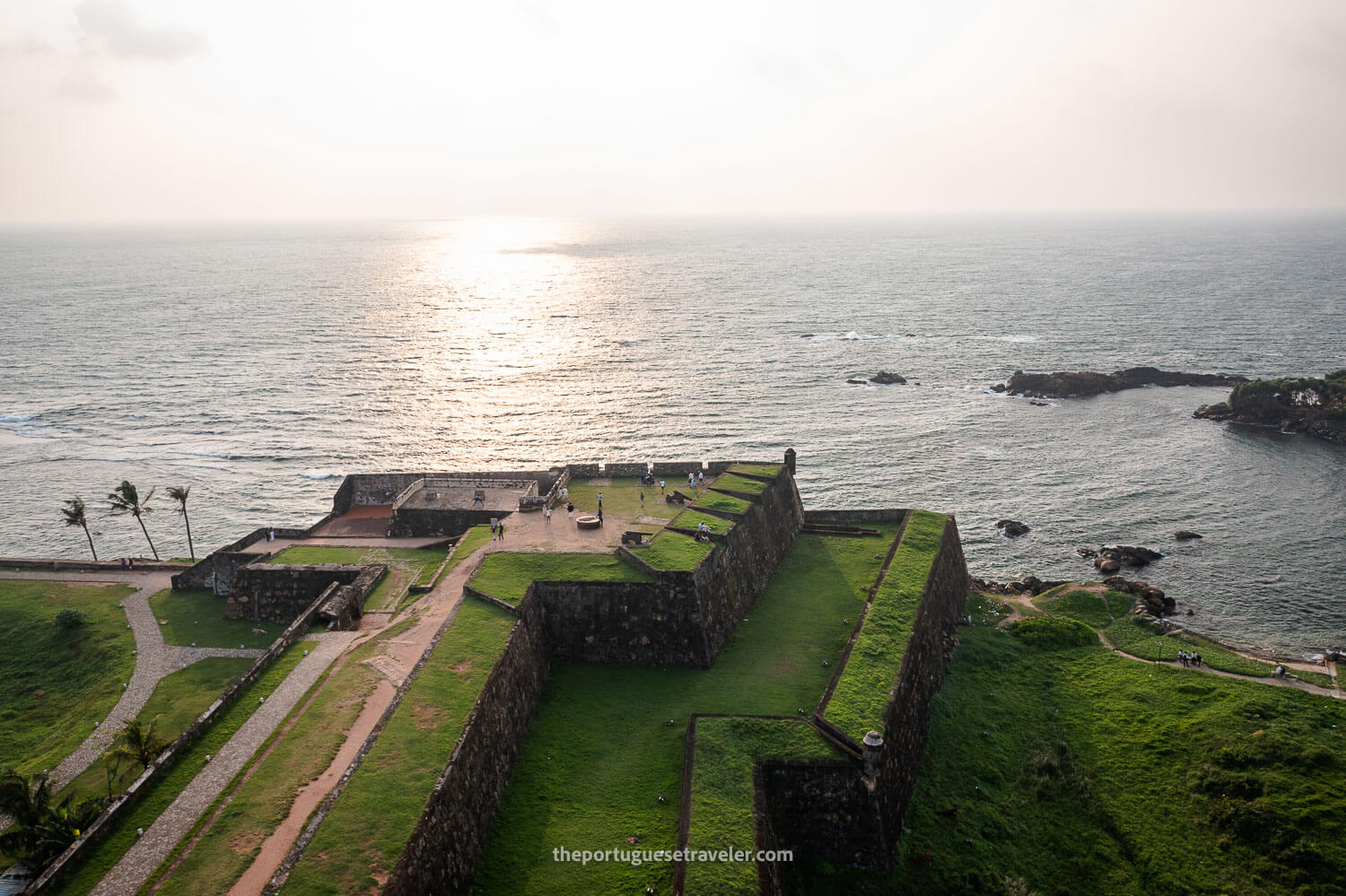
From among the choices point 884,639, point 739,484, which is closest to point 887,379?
point 739,484

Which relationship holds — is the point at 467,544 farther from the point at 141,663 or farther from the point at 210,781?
the point at 210,781

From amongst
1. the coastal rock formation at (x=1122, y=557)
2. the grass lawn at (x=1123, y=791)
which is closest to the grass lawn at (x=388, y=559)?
the grass lawn at (x=1123, y=791)

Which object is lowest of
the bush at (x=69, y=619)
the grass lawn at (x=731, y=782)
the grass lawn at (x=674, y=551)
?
the bush at (x=69, y=619)

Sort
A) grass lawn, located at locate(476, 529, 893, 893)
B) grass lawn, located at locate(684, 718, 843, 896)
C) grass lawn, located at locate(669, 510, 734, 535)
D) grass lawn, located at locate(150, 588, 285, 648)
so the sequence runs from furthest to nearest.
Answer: grass lawn, located at locate(150, 588, 285, 648)
grass lawn, located at locate(669, 510, 734, 535)
grass lawn, located at locate(476, 529, 893, 893)
grass lawn, located at locate(684, 718, 843, 896)

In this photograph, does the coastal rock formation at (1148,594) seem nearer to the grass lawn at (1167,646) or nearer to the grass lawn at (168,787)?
the grass lawn at (1167,646)

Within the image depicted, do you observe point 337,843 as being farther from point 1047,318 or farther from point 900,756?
point 1047,318

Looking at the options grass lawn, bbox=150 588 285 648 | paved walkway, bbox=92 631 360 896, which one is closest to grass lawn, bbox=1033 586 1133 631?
paved walkway, bbox=92 631 360 896

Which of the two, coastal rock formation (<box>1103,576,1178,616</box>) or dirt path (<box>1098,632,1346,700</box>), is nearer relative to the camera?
dirt path (<box>1098,632,1346,700</box>)

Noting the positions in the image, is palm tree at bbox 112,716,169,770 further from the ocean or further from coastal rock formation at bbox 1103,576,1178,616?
coastal rock formation at bbox 1103,576,1178,616
